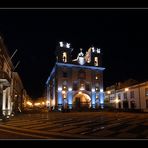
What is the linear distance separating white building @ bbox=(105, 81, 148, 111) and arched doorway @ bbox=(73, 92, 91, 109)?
34.7ft

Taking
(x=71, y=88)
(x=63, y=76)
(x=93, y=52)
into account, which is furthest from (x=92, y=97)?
(x=93, y=52)

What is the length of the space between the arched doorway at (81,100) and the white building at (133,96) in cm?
1056

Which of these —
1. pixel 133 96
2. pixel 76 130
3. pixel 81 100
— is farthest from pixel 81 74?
pixel 76 130

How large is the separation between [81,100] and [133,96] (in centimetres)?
1820

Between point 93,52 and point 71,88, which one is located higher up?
point 93,52

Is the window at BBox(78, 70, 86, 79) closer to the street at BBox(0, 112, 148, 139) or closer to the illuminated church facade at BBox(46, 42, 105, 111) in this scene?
the illuminated church facade at BBox(46, 42, 105, 111)

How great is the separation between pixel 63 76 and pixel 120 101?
836 inches

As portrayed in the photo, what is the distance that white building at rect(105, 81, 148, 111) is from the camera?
5196 cm

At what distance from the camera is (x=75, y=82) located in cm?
6781

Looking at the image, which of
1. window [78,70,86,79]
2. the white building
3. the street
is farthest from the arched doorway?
the street

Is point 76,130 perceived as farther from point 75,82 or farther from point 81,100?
point 81,100

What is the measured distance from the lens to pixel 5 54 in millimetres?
30844
